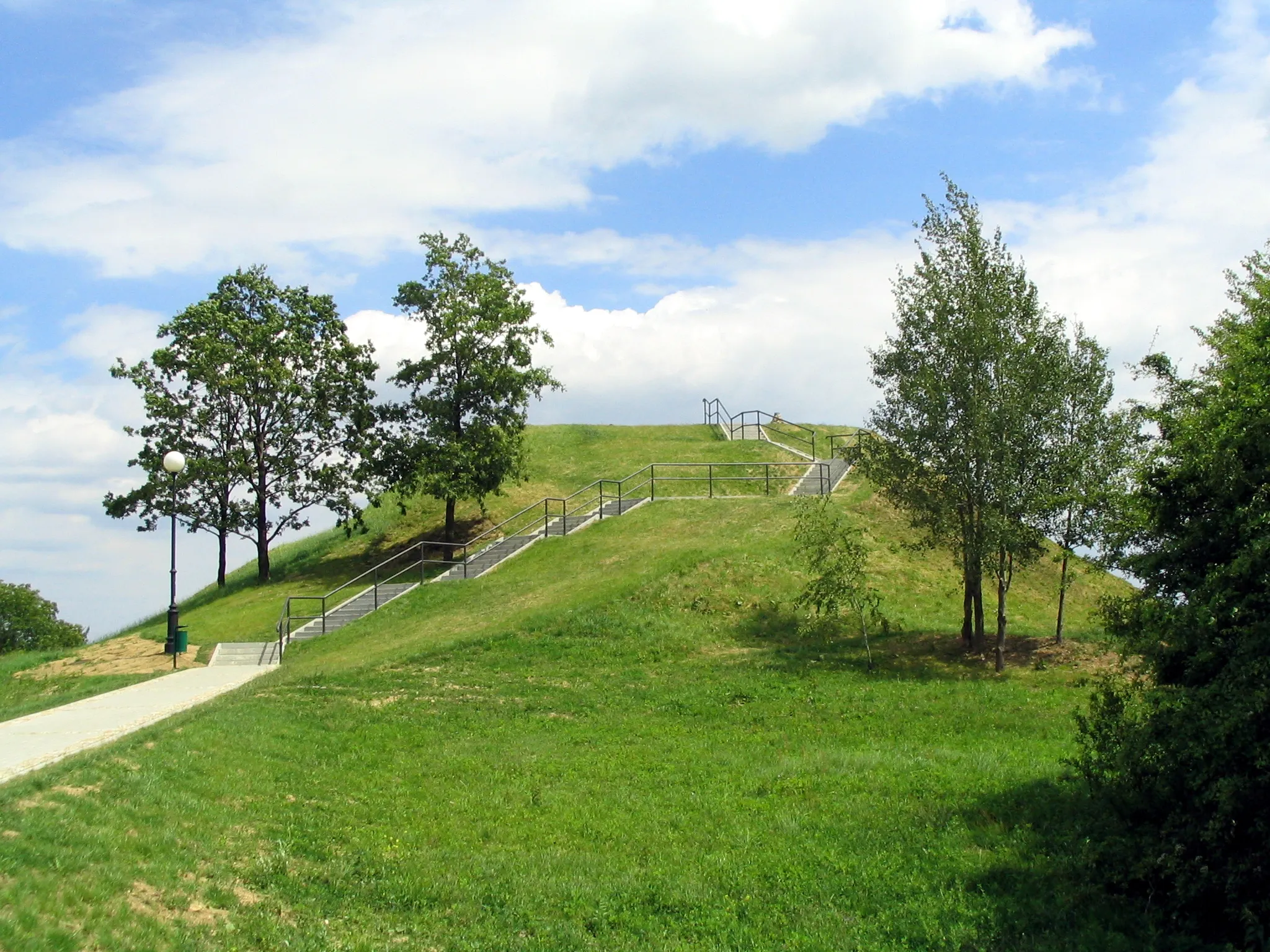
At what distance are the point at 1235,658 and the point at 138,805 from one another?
9.39 meters

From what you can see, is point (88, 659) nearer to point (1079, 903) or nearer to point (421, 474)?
point (421, 474)

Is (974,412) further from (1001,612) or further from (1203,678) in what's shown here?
(1203,678)

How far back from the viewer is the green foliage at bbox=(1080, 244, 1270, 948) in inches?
282

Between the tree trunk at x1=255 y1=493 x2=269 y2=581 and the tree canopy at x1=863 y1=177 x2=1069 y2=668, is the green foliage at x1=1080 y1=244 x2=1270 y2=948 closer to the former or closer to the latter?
the tree canopy at x1=863 y1=177 x2=1069 y2=668

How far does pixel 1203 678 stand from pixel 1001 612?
1215cm

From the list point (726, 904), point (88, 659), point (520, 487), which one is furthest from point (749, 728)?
point (520, 487)

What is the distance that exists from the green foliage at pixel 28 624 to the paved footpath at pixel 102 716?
128 feet

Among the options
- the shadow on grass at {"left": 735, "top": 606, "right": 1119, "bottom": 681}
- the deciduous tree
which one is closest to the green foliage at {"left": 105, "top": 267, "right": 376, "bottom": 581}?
the deciduous tree

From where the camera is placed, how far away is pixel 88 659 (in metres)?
24.0

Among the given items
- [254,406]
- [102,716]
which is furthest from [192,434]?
[102,716]

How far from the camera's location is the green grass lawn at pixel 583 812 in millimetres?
7828

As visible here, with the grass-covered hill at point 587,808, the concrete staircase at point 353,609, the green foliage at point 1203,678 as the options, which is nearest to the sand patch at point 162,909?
the grass-covered hill at point 587,808

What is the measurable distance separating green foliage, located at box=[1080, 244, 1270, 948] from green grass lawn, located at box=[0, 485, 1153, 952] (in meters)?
0.68

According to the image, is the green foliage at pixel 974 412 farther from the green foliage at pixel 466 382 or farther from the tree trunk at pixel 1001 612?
the green foliage at pixel 466 382
